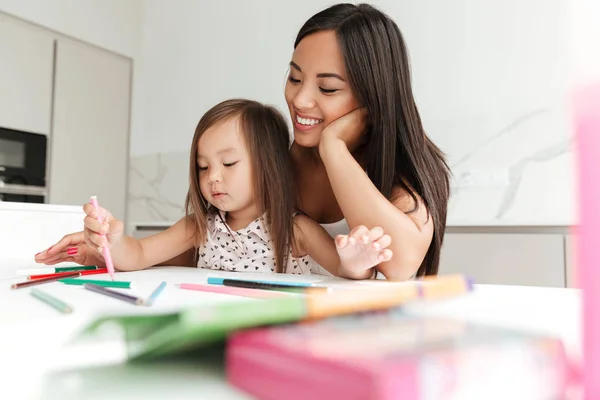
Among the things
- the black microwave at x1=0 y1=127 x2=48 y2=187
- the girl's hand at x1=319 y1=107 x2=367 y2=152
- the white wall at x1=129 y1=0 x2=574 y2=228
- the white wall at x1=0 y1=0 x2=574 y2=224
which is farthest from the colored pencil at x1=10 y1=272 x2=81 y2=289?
the black microwave at x1=0 y1=127 x2=48 y2=187

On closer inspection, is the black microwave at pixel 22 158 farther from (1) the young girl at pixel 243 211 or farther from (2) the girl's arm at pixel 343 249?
(2) the girl's arm at pixel 343 249

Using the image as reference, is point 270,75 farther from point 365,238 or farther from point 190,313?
point 190,313

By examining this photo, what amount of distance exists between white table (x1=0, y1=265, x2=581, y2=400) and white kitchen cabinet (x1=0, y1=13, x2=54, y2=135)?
8.96ft

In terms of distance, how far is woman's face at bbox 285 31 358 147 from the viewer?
37.8 inches

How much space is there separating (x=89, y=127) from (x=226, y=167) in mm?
2637

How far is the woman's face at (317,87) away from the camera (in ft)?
3.15

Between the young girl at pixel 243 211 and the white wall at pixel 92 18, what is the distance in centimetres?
240

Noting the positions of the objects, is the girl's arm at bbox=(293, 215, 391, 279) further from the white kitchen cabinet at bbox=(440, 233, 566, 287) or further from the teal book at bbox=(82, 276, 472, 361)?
the white kitchen cabinet at bbox=(440, 233, 566, 287)

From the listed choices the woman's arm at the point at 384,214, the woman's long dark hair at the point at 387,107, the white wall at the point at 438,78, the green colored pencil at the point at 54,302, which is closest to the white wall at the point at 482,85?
the white wall at the point at 438,78

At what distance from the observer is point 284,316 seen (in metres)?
0.23

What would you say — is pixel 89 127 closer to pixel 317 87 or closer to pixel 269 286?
pixel 317 87

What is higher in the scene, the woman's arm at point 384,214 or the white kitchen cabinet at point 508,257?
the woman's arm at point 384,214

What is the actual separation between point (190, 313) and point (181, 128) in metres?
3.29

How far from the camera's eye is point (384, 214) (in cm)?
81
